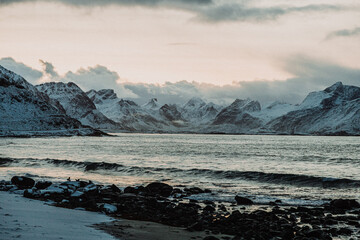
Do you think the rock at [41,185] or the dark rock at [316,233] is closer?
the dark rock at [316,233]

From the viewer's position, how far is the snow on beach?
14539mm

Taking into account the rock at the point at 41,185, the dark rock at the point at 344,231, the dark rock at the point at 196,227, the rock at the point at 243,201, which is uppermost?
the dark rock at the point at 344,231

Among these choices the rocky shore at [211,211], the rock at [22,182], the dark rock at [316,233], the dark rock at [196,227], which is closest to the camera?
the dark rock at [316,233]

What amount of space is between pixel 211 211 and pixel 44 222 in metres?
10.2

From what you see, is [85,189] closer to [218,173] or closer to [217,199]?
[217,199]

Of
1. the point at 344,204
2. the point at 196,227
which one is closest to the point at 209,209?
the point at 196,227

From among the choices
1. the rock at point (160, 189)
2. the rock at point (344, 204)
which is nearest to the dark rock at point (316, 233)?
the rock at point (344, 204)

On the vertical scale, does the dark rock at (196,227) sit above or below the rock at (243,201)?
above

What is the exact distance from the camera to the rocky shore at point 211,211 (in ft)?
59.5

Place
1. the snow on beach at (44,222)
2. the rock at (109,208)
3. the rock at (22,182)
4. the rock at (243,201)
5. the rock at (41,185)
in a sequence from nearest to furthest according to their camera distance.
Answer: the snow on beach at (44,222) < the rock at (109,208) < the rock at (243,201) < the rock at (41,185) < the rock at (22,182)

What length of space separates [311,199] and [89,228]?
18.2 meters

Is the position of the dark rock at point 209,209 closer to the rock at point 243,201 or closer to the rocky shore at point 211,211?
the rocky shore at point 211,211

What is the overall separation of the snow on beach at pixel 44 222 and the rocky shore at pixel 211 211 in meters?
2.34

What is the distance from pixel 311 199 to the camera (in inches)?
1116
